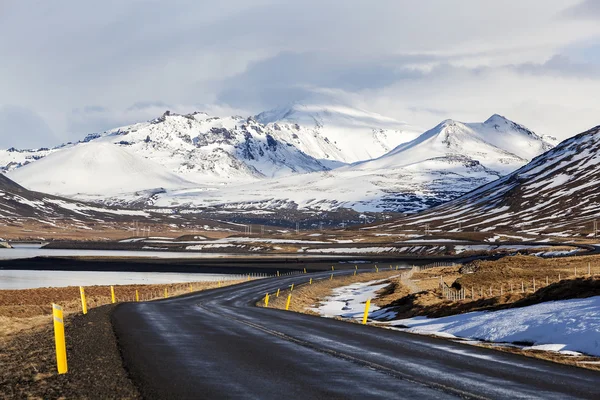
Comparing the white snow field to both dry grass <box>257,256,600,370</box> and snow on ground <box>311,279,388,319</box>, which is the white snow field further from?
snow on ground <box>311,279,388,319</box>

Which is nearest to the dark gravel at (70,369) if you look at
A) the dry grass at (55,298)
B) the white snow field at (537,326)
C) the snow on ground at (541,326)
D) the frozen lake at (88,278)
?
the dry grass at (55,298)

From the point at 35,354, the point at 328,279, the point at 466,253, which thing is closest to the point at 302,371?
the point at 35,354

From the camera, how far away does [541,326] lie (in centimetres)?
2638

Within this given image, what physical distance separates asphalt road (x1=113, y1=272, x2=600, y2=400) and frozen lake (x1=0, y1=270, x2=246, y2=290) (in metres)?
70.5

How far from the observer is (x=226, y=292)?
68438 mm

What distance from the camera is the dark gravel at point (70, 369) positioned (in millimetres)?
13609

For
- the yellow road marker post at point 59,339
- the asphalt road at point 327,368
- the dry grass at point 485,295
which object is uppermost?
the yellow road marker post at point 59,339

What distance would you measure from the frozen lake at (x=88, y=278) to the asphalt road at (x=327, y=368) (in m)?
70.5

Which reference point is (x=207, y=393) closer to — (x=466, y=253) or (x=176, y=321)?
(x=176, y=321)

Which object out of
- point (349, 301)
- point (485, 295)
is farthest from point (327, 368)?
point (349, 301)

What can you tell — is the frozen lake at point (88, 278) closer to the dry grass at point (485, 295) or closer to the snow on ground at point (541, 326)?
the dry grass at point (485, 295)

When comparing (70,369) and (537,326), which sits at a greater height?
(70,369)

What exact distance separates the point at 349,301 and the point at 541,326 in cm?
3940

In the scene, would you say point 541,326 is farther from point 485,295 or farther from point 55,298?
point 55,298
